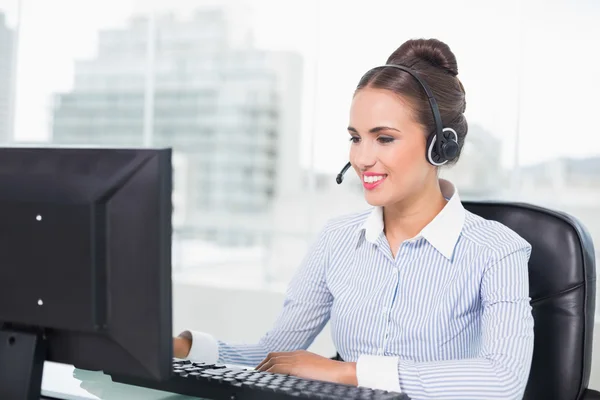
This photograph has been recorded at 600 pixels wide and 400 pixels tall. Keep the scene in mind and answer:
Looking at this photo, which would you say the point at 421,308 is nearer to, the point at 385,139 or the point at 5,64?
the point at 385,139

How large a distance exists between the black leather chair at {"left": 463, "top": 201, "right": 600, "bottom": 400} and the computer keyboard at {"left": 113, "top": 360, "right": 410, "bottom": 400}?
1.60ft

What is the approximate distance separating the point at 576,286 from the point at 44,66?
501 cm

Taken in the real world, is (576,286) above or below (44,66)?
below

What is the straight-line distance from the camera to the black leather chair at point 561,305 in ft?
4.82

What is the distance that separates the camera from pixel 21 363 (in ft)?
3.49

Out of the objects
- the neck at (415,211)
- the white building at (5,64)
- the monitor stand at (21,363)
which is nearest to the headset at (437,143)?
the neck at (415,211)

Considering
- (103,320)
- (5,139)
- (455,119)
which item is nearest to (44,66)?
(5,139)

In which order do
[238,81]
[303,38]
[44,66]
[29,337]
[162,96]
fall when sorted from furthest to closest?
[162,96] → [238,81] → [303,38] → [44,66] → [29,337]

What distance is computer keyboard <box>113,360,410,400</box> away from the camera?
1.10 meters

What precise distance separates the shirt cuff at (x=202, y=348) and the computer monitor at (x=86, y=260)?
0.42 meters

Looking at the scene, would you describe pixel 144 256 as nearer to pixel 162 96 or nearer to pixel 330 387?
pixel 330 387

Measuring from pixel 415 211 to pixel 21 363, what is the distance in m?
0.87

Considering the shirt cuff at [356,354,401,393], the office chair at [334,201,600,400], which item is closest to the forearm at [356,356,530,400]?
the shirt cuff at [356,354,401,393]

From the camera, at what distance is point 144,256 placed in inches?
37.3
